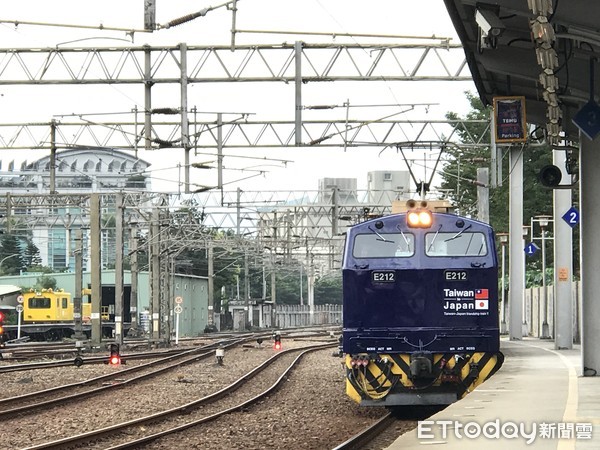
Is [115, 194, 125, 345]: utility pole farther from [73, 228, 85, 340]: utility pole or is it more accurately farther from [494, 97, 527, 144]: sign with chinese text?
[494, 97, 527, 144]: sign with chinese text

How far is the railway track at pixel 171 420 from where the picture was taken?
1478 cm

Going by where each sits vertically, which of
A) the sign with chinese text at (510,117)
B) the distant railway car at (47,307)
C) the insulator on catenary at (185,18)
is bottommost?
the distant railway car at (47,307)

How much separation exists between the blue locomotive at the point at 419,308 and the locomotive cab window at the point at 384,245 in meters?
0.01

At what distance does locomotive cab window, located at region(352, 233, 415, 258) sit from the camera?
1705 centimetres

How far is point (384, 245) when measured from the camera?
1709cm

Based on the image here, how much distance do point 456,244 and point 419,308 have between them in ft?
3.57

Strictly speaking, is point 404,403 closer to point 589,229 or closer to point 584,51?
point 589,229

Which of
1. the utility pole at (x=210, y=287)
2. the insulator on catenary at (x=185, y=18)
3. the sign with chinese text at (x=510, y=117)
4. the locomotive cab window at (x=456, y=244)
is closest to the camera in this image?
the locomotive cab window at (x=456, y=244)

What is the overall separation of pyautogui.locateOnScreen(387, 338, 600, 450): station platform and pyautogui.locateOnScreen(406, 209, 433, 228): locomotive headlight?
7.96 ft

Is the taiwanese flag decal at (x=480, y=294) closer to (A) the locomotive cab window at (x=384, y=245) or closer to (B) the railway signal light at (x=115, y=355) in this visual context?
(A) the locomotive cab window at (x=384, y=245)

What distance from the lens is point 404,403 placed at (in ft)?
54.2

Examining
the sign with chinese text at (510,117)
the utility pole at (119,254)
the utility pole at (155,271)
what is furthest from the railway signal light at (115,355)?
the sign with chinese text at (510,117)

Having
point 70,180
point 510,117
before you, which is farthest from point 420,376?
point 70,180

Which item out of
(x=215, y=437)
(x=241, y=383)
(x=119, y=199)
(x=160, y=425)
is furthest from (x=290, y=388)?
(x=119, y=199)
